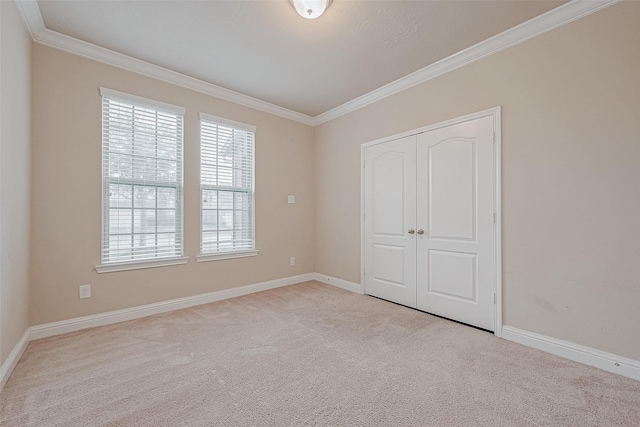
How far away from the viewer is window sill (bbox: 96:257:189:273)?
111 inches

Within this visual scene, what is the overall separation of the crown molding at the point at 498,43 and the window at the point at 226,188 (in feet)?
5.94

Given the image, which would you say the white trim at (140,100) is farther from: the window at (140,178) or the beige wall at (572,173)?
the beige wall at (572,173)

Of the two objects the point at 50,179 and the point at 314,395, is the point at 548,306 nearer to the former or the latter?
the point at 314,395

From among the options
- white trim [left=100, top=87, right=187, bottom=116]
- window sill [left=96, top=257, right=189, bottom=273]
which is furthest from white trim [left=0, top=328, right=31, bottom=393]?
white trim [left=100, top=87, right=187, bottom=116]

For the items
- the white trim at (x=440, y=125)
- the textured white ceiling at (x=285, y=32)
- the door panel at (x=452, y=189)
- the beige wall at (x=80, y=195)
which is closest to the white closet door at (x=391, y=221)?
the white trim at (x=440, y=125)

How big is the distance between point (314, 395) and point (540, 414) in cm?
129

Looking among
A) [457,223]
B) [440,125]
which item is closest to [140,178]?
[440,125]

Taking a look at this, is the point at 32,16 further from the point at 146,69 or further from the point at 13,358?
the point at 13,358

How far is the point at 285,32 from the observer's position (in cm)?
247

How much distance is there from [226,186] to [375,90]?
7.65 feet

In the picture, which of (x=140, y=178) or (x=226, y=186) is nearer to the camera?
(x=140, y=178)

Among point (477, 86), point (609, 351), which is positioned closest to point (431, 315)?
point (609, 351)

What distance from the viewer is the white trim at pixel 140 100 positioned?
9.27ft

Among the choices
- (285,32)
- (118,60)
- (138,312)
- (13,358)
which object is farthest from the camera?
(138,312)
